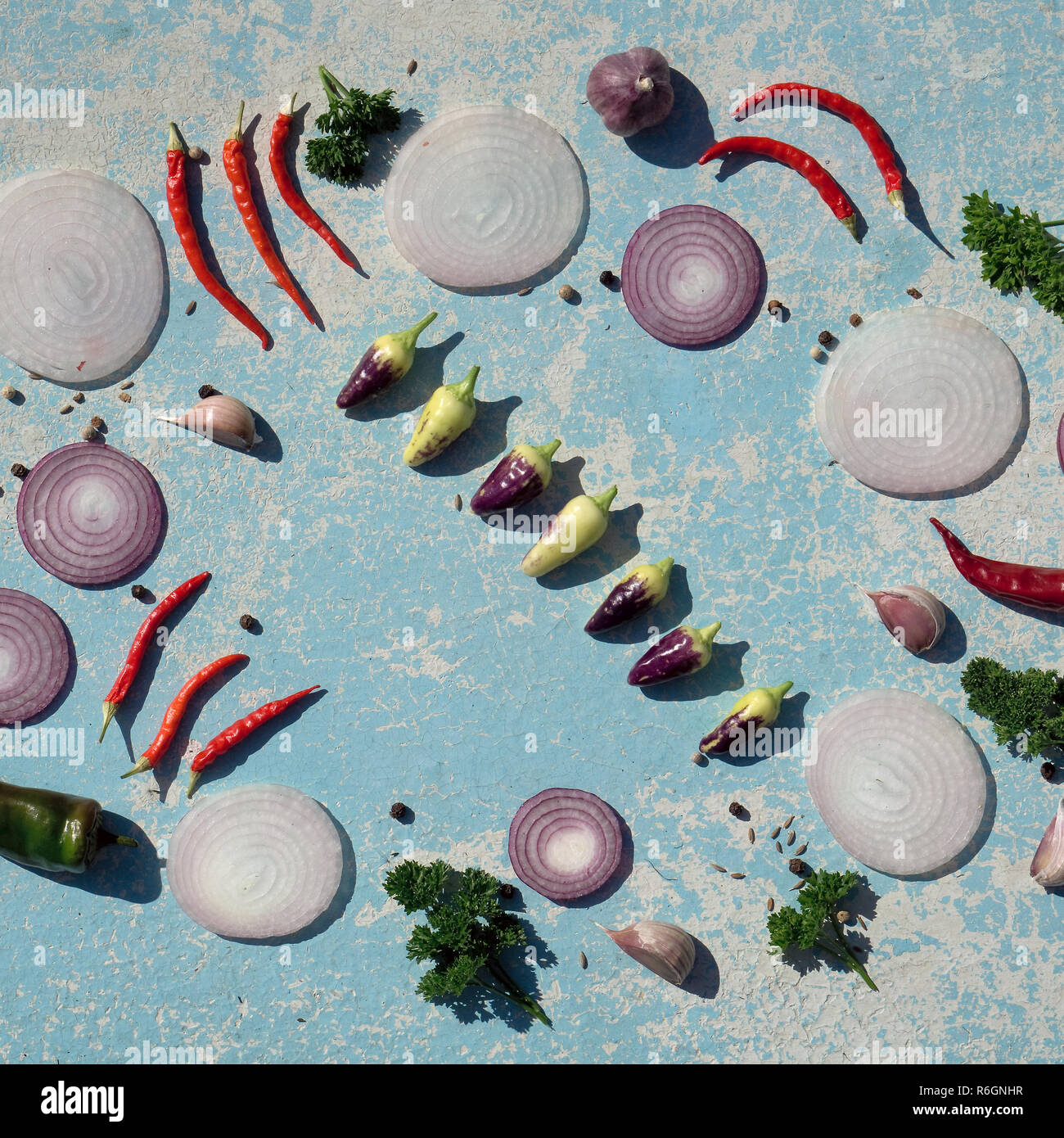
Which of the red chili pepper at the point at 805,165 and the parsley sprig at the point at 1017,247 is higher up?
the red chili pepper at the point at 805,165

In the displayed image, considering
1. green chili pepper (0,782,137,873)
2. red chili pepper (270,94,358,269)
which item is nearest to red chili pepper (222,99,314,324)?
red chili pepper (270,94,358,269)

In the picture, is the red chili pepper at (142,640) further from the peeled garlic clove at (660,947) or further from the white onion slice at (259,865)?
the peeled garlic clove at (660,947)

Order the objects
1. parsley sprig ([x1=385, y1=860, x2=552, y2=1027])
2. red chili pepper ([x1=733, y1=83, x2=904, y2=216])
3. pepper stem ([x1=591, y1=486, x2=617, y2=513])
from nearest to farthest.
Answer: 1. parsley sprig ([x1=385, y1=860, x2=552, y2=1027])
2. pepper stem ([x1=591, y1=486, x2=617, y2=513])
3. red chili pepper ([x1=733, y1=83, x2=904, y2=216])

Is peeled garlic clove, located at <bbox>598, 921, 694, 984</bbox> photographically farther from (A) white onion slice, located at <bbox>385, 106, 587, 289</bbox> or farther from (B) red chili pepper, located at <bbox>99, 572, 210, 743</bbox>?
(A) white onion slice, located at <bbox>385, 106, 587, 289</bbox>

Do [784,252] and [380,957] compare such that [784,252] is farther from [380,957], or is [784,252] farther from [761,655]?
[380,957]

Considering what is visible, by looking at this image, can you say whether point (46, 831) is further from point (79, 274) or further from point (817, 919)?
point (817, 919)

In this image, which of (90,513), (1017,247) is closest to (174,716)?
(90,513)

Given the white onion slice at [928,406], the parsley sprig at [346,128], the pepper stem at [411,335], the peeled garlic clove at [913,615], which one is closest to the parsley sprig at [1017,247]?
the white onion slice at [928,406]
